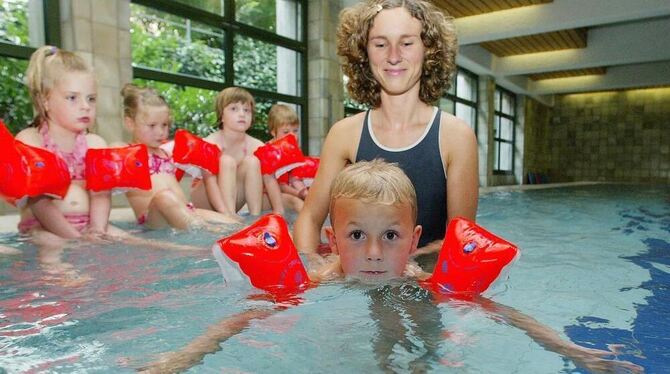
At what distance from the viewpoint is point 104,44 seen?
4832 millimetres

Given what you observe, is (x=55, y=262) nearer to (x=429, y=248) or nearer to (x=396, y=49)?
(x=429, y=248)

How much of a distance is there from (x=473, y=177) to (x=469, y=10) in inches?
315


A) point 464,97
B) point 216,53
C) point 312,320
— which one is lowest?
point 312,320

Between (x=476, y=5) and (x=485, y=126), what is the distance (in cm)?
541

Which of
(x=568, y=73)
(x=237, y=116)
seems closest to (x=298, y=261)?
(x=237, y=116)

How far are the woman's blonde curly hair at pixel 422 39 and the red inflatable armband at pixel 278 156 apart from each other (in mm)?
2147

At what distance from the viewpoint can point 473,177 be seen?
1.92 m

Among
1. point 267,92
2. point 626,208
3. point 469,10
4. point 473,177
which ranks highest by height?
Answer: point 469,10

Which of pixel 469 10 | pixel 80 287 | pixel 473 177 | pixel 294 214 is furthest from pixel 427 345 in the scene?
pixel 469 10

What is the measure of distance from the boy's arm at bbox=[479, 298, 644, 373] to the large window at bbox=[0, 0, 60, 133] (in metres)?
4.67

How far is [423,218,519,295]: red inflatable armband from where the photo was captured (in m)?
1.50

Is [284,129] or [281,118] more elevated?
[281,118]

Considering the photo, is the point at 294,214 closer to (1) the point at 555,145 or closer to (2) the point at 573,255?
(2) the point at 573,255

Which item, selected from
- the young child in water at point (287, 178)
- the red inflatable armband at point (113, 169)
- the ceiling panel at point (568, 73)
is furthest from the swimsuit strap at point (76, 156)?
the ceiling panel at point (568, 73)
